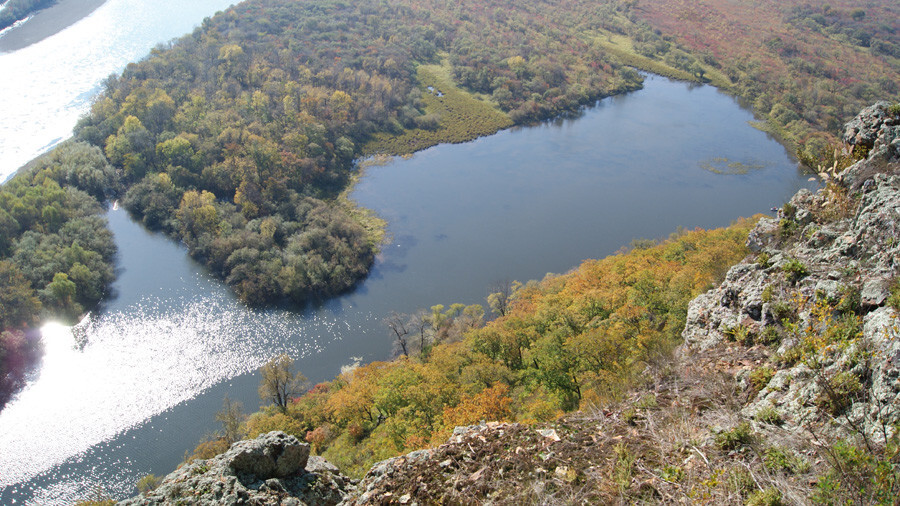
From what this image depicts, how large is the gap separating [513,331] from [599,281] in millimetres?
10240

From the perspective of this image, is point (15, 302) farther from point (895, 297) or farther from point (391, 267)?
point (895, 297)

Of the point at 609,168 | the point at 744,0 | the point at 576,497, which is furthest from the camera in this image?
the point at 744,0

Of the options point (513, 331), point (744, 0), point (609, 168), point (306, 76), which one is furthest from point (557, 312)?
point (744, 0)

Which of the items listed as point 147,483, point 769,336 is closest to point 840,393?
point 769,336

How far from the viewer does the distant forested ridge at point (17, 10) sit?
118 metres

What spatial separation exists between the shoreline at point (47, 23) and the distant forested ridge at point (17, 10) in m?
1.41

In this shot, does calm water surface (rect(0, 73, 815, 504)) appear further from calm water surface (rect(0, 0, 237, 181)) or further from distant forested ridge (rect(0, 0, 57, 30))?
distant forested ridge (rect(0, 0, 57, 30))

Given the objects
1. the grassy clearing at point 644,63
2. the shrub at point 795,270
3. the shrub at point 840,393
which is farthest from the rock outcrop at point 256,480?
the grassy clearing at point 644,63

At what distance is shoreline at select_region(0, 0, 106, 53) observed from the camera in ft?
362

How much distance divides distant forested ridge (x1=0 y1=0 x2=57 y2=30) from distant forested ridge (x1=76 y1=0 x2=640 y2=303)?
137 feet

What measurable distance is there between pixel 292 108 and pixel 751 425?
295 ft

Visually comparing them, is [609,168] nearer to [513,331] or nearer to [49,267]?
[513,331]

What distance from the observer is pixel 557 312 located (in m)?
40.1

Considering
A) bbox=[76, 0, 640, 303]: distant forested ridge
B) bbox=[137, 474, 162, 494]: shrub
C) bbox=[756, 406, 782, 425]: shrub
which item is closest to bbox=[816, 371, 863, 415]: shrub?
bbox=[756, 406, 782, 425]: shrub
